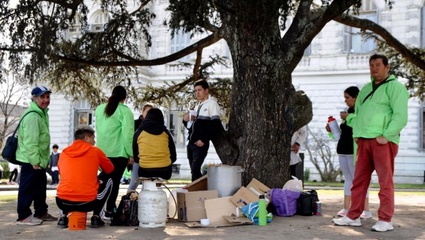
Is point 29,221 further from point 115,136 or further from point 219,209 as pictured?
point 219,209

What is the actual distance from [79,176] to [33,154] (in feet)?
2.73

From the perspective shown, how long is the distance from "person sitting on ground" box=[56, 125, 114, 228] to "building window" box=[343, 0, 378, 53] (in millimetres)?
26866

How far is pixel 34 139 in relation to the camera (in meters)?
8.38

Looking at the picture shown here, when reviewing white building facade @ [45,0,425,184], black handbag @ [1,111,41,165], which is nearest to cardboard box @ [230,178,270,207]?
black handbag @ [1,111,41,165]

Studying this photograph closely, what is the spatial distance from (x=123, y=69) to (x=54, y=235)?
853cm

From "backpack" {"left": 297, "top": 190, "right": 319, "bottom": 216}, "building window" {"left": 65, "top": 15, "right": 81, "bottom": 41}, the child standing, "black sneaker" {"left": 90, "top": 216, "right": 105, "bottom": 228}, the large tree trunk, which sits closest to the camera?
"black sneaker" {"left": 90, "top": 216, "right": 105, "bottom": 228}

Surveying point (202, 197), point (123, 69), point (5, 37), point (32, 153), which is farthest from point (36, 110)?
point (123, 69)

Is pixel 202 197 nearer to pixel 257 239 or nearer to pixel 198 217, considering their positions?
pixel 198 217

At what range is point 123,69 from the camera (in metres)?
15.6

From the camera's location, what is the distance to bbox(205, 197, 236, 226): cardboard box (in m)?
8.37

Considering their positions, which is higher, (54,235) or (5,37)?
(5,37)

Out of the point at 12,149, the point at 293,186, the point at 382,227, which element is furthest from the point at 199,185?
the point at 382,227

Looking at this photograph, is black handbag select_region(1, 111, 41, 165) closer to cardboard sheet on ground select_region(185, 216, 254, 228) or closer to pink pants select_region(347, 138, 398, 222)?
cardboard sheet on ground select_region(185, 216, 254, 228)

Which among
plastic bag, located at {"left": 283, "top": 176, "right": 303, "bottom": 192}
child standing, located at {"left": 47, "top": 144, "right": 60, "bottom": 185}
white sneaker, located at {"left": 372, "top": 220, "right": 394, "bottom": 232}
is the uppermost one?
plastic bag, located at {"left": 283, "top": 176, "right": 303, "bottom": 192}
